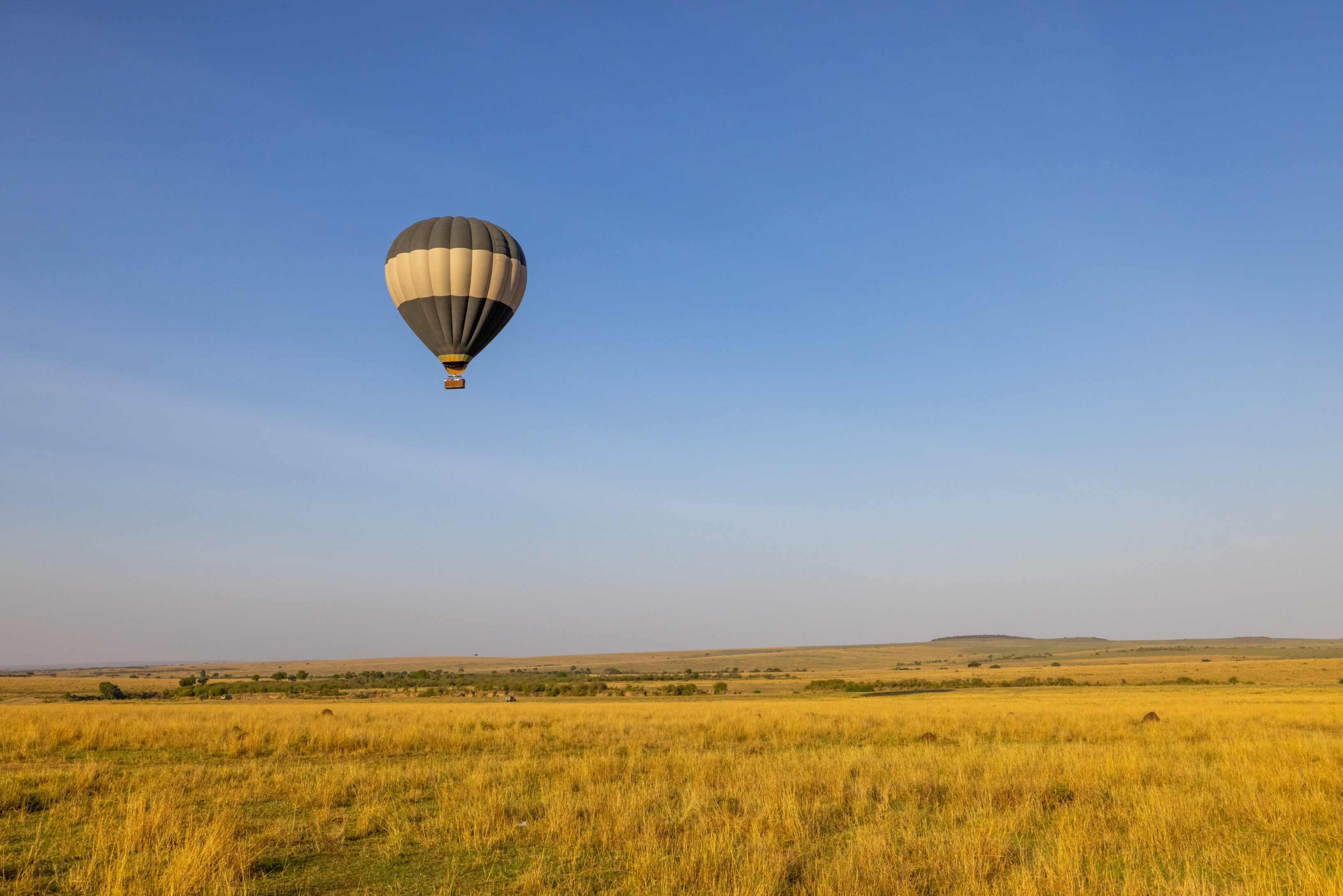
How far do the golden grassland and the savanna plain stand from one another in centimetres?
6

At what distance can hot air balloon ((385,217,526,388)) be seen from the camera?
26797 millimetres

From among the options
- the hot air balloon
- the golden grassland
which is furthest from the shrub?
the hot air balloon

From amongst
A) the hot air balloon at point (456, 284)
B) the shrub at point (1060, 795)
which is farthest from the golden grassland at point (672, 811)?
the hot air balloon at point (456, 284)

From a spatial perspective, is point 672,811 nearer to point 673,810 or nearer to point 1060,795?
point 673,810

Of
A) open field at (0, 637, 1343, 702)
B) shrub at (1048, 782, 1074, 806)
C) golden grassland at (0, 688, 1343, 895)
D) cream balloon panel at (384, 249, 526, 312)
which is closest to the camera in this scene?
golden grassland at (0, 688, 1343, 895)

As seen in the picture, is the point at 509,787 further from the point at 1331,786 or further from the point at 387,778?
the point at 1331,786

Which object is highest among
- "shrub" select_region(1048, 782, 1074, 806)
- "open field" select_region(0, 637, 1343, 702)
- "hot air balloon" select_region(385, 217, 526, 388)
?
"hot air balloon" select_region(385, 217, 526, 388)

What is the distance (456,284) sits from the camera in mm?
26750

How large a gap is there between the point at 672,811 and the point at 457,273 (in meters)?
20.0

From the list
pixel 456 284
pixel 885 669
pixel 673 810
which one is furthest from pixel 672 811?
pixel 885 669

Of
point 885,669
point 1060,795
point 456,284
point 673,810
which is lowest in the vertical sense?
point 885,669

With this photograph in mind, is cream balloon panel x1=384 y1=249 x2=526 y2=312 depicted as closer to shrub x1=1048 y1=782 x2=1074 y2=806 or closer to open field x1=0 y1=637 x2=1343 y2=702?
shrub x1=1048 y1=782 x2=1074 y2=806

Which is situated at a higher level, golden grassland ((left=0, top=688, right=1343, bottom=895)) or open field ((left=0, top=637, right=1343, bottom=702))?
golden grassland ((left=0, top=688, right=1343, bottom=895))

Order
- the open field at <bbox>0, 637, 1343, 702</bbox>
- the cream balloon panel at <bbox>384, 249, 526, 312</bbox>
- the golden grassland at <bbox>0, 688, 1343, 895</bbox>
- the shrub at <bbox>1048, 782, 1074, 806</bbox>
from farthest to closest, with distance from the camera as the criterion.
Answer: the open field at <bbox>0, 637, 1343, 702</bbox> < the cream balloon panel at <bbox>384, 249, 526, 312</bbox> < the shrub at <bbox>1048, 782, 1074, 806</bbox> < the golden grassland at <bbox>0, 688, 1343, 895</bbox>
